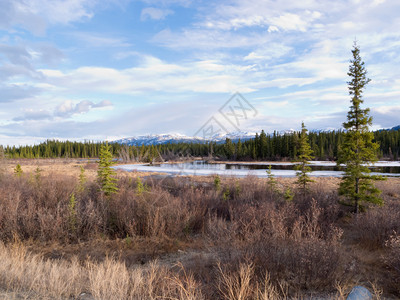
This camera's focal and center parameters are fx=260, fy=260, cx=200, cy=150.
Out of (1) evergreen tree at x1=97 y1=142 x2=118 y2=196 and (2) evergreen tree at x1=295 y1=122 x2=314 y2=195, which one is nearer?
(1) evergreen tree at x1=97 y1=142 x2=118 y2=196

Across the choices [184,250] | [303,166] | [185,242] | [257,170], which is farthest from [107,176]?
[257,170]

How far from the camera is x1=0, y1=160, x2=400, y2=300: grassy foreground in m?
4.37

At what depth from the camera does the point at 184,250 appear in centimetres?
817

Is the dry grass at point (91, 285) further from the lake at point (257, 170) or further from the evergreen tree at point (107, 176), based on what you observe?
the lake at point (257, 170)

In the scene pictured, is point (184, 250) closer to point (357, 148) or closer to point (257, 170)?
point (357, 148)

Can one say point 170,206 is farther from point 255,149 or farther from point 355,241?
point 255,149

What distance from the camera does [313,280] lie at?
471 centimetres

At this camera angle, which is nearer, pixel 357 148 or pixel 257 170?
pixel 357 148

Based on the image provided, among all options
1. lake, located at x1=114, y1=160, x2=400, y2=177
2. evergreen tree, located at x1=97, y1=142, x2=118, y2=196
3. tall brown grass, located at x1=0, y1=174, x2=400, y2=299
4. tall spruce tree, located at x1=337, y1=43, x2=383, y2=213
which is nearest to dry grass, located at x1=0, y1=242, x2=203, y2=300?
tall brown grass, located at x1=0, y1=174, x2=400, y2=299

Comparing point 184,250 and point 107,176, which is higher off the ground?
point 107,176

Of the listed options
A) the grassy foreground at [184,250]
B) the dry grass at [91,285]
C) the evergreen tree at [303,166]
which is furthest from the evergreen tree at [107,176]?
the evergreen tree at [303,166]

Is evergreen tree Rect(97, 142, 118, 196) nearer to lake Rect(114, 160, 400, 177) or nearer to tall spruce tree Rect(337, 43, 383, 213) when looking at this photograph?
tall spruce tree Rect(337, 43, 383, 213)

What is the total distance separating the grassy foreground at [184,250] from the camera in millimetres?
4367

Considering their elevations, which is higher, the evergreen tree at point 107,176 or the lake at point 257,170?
the evergreen tree at point 107,176
